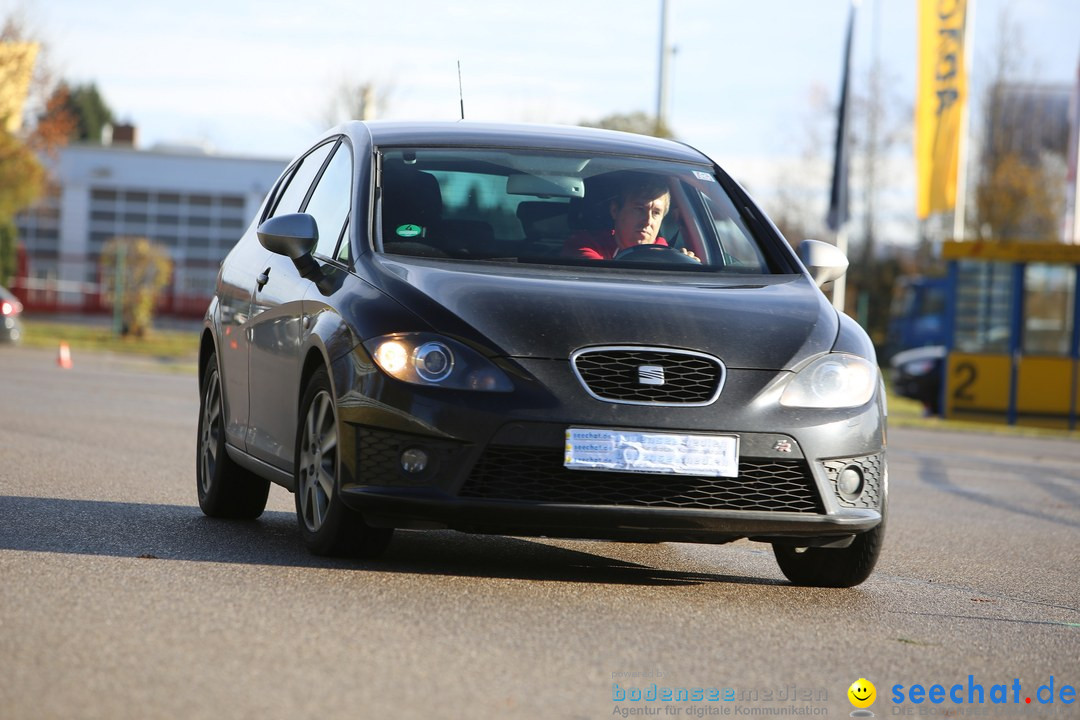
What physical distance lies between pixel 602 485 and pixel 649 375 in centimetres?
40

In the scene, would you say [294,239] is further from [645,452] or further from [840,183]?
[840,183]

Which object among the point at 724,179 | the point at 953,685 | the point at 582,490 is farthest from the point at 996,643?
the point at 724,179

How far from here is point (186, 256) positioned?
62.2m

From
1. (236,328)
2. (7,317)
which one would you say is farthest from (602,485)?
(7,317)

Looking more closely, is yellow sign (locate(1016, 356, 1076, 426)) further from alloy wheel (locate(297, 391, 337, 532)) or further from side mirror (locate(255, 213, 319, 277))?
alloy wheel (locate(297, 391, 337, 532))

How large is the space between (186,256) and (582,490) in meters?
57.7

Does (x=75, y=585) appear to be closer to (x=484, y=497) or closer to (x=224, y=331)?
(x=484, y=497)

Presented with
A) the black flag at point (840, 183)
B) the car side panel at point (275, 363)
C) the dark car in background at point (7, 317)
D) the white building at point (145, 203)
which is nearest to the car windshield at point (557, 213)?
the car side panel at point (275, 363)

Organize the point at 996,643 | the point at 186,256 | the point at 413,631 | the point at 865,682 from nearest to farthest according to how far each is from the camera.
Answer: the point at 865,682, the point at 413,631, the point at 996,643, the point at 186,256

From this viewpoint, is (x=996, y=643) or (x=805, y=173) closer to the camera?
(x=996, y=643)

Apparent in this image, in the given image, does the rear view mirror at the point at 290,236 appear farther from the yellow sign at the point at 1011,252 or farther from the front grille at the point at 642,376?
the yellow sign at the point at 1011,252

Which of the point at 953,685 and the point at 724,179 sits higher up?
the point at 724,179

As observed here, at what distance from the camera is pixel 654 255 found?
277 inches

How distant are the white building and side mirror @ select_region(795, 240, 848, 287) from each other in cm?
5514
